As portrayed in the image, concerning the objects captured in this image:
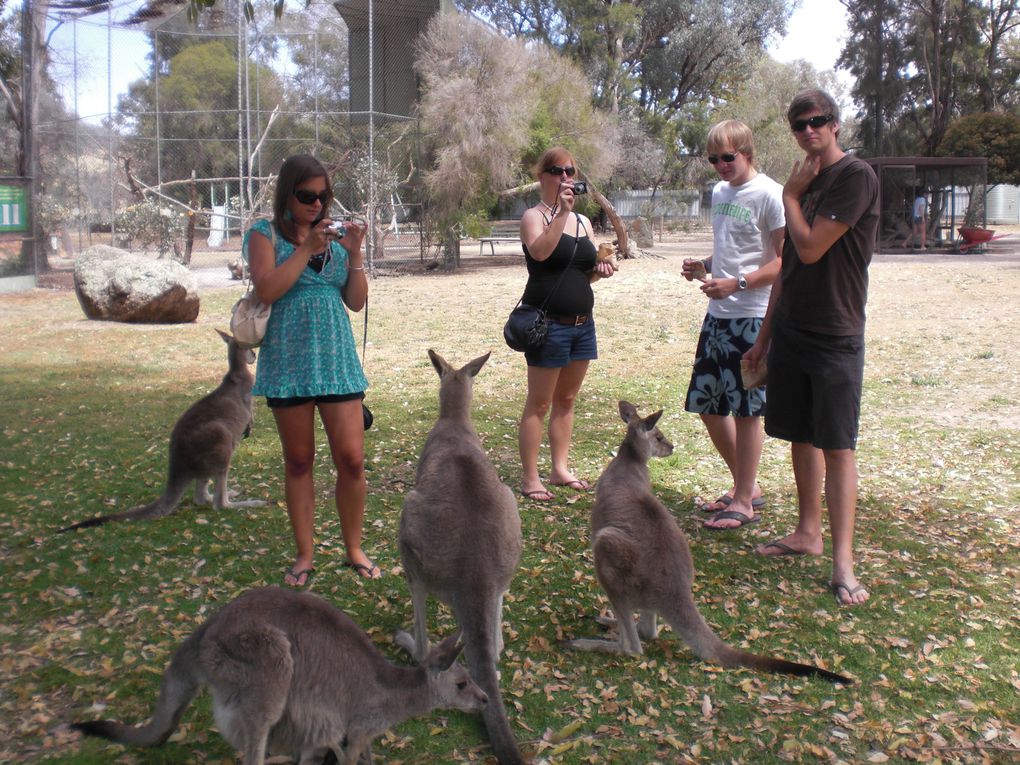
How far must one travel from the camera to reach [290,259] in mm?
3521

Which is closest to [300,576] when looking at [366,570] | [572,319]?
[366,570]

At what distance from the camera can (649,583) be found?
3.23m

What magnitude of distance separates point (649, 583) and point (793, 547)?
4.31ft

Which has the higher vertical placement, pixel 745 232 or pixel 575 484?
pixel 745 232

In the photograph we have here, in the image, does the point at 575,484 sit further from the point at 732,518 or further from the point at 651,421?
the point at 651,421

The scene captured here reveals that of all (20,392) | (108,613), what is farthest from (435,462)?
(20,392)

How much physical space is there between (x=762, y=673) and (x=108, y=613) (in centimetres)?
254

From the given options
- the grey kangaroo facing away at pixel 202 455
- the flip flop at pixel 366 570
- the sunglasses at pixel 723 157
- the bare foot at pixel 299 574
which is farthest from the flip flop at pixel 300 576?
the sunglasses at pixel 723 157

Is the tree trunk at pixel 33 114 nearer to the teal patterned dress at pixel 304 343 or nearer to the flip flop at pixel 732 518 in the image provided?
the teal patterned dress at pixel 304 343

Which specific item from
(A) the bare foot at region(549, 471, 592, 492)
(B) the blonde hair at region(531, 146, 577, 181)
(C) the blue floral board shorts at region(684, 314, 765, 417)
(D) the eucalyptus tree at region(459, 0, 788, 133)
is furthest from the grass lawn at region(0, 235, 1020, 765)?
(D) the eucalyptus tree at region(459, 0, 788, 133)

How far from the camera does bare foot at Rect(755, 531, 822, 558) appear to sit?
424 centimetres

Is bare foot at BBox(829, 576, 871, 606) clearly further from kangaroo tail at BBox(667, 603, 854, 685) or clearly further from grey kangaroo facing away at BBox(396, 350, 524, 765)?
grey kangaroo facing away at BBox(396, 350, 524, 765)

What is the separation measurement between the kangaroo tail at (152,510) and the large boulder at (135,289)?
723 cm

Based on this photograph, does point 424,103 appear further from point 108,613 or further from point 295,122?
point 108,613
